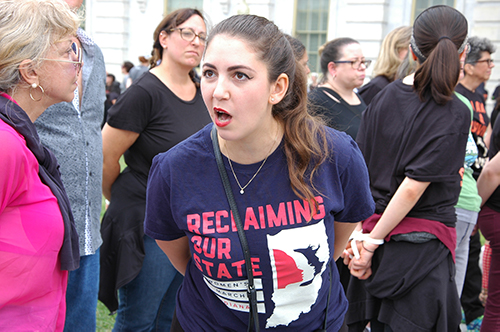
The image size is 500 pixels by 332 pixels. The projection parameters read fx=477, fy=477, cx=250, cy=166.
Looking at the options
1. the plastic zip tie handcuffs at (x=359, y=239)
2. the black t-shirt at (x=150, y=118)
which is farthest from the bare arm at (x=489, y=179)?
the black t-shirt at (x=150, y=118)

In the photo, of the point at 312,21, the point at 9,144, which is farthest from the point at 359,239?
the point at 312,21

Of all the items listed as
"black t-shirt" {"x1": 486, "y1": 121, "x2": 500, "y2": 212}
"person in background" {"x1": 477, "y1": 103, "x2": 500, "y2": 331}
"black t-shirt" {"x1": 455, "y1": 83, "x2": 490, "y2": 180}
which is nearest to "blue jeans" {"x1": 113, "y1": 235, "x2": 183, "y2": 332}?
"person in background" {"x1": 477, "y1": 103, "x2": 500, "y2": 331}

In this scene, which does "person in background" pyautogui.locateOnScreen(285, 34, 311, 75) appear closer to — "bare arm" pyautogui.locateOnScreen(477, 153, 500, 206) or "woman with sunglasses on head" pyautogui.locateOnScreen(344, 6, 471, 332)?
"woman with sunglasses on head" pyautogui.locateOnScreen(344, 6, 471, 332)

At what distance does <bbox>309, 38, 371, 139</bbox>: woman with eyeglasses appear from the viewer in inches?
144

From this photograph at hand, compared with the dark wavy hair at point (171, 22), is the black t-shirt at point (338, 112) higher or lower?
lower

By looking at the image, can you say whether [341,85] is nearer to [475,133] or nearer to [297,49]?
[475,133]

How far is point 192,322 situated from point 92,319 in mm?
860

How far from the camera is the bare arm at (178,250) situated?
209 cm

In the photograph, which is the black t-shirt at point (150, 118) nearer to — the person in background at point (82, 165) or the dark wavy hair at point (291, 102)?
the person in background at point (82, 165)

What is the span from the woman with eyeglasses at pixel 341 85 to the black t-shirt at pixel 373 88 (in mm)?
149

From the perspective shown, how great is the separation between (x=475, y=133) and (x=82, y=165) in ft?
10.3

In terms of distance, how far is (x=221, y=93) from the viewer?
1.62m

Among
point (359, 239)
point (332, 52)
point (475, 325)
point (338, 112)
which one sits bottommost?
point (475, 325)

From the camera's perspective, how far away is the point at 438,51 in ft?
7.97
